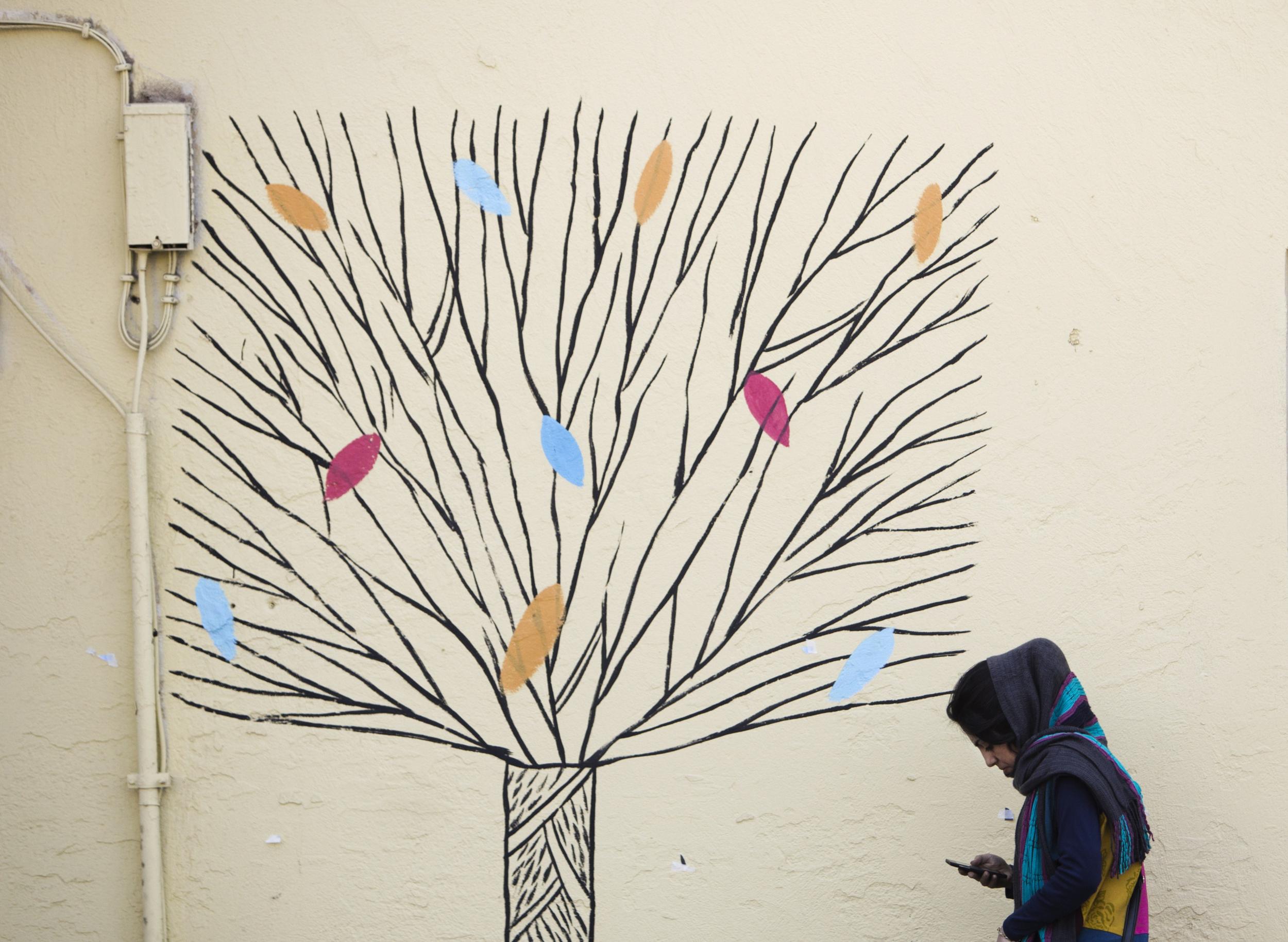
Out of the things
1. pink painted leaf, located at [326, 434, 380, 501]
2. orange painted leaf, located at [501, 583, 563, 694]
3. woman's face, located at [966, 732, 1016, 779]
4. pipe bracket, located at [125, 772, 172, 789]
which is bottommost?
pipe bracket, located at [125, 772, 172, 789]

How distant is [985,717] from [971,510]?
722mm

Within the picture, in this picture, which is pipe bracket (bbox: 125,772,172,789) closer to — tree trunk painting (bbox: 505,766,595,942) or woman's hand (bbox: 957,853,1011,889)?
tree trunk painting (bbox: 505,766,595,942)

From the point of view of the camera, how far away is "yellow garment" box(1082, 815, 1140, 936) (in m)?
2.11

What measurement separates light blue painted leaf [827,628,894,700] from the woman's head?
0.47m

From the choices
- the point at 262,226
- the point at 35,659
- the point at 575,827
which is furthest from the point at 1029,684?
the point at 35,659

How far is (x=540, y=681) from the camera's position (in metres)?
2.66

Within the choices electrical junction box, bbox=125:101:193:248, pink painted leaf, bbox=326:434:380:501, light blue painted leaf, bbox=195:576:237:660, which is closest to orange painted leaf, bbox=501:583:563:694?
pink painted leaf, bbox=326:434:380:501

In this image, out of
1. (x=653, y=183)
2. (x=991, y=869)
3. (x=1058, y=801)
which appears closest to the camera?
(x=1058, y=801)

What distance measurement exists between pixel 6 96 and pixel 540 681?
207 centimetres

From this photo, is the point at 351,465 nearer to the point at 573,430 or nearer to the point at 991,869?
the point at 573,430

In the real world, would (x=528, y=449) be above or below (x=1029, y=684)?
above

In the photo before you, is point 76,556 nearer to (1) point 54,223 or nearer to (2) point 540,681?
(1) point 54,223

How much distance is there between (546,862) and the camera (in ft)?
8.60

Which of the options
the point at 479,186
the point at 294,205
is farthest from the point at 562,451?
the point at 294,205
